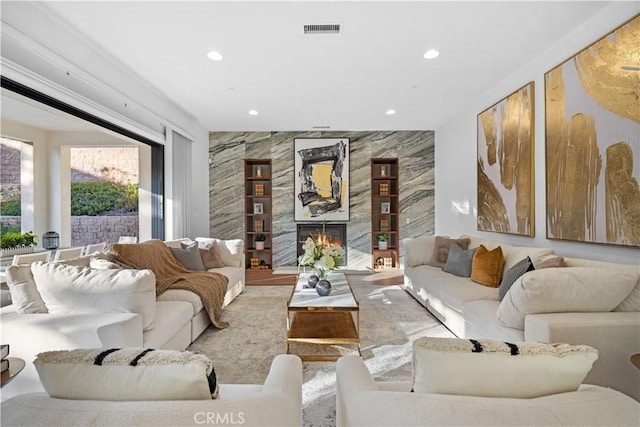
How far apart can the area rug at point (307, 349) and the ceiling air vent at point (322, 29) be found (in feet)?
9.01

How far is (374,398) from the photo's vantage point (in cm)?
92

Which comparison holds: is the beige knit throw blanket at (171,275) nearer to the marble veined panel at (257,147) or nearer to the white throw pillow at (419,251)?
the white throw pillow at (419,251)

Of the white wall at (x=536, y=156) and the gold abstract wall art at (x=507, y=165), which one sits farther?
the gold abstract wall art at (x=507, y=165)

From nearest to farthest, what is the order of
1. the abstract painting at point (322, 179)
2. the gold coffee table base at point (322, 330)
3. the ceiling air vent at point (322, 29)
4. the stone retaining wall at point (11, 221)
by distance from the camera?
the gold coffee table base at point (322, 330) → the ceiling air vent at point (322, 29) → the stone retaining wall at point (11, 221) → the abstract painting at point (322, 179)

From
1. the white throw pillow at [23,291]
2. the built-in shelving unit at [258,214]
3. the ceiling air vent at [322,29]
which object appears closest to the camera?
the white throw pillow at [23,291]

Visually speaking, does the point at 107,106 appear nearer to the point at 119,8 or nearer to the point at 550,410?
the point at 119,8

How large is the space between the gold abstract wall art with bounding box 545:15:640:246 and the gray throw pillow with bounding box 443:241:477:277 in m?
0.89

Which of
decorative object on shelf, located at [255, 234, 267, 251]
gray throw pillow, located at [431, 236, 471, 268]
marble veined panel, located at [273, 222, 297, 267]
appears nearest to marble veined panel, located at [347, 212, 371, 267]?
marble veined panel, located at [273, 222, 297, 267]

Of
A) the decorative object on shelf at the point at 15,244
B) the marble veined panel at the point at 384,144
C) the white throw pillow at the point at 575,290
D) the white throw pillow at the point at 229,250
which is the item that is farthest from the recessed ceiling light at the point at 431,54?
the decorative object on shelf at the point at 15,244

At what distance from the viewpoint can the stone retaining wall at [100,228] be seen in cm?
682

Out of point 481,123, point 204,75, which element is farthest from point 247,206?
point 481,123

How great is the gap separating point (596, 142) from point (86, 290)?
3.86 m

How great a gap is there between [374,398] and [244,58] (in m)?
3.38

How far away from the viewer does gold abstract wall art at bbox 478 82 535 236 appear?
3475mm
